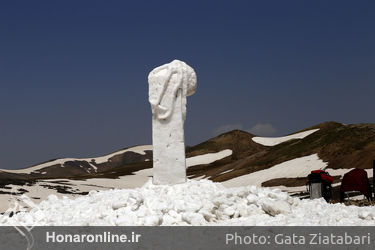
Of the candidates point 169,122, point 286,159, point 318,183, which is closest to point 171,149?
point 169,122

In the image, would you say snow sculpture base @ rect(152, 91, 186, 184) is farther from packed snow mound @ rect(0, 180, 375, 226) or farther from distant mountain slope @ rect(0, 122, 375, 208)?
distant mountain slope @ rect(0, 122, 375, 208)

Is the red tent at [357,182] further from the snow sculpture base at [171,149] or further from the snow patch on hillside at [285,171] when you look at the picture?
the snow patch on hillside at [285,171]

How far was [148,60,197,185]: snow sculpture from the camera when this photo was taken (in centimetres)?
1192

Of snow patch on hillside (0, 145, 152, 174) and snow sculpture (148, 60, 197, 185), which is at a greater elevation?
snow patch on hillside (0, 145, 152, 174)

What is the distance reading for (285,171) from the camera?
40.1 m

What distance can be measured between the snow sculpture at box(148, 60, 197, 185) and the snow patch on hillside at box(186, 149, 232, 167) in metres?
58.0

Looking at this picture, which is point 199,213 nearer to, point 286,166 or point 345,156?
point 345,156

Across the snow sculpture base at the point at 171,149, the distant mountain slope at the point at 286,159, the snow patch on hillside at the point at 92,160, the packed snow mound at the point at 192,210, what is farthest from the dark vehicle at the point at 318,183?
the snow patch on hillside at the point at 92,160

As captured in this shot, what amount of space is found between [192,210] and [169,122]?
9.85 feet

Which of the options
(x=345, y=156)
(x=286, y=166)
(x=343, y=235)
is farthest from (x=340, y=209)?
(x=286, y=166)

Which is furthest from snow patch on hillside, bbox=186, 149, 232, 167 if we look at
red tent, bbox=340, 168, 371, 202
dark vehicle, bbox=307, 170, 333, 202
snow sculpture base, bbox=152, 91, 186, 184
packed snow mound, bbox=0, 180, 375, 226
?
packed snow mound, bbox=0, 180, 375, 226

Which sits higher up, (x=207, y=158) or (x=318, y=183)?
(x=207, y=158)

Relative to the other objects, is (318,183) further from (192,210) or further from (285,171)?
(285,171)

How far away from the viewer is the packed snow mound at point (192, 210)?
368 inches
